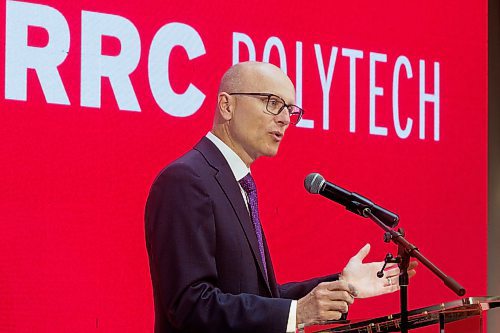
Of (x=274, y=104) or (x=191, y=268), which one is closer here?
(x=191, y=268)

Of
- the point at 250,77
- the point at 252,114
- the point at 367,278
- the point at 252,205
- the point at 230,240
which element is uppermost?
the point at 250,77

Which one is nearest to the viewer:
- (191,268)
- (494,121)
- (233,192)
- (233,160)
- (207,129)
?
(191,268)

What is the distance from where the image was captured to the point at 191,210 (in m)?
2.69

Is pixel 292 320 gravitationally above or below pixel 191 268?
below

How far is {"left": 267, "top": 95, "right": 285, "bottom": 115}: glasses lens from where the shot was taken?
9.91ft

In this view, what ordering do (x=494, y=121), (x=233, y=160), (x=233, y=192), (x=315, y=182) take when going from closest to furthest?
(x=315, y=182)
(x=233, y=192)
(x=233, y=160)
(x=494, y=121)

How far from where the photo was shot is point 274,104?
9.95ft

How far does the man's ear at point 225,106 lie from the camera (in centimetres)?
303

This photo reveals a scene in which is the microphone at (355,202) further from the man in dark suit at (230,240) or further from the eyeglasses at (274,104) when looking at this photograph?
the eyeglasses at (274,104)

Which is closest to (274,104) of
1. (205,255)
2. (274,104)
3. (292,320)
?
(274,104)

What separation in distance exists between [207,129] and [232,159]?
1.04m

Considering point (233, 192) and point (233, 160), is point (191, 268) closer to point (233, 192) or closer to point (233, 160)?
point (233, 192)

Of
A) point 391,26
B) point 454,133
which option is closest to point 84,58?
point 391,26

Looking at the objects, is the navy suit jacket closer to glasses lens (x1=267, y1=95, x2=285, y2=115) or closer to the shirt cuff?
the shirt cuff
